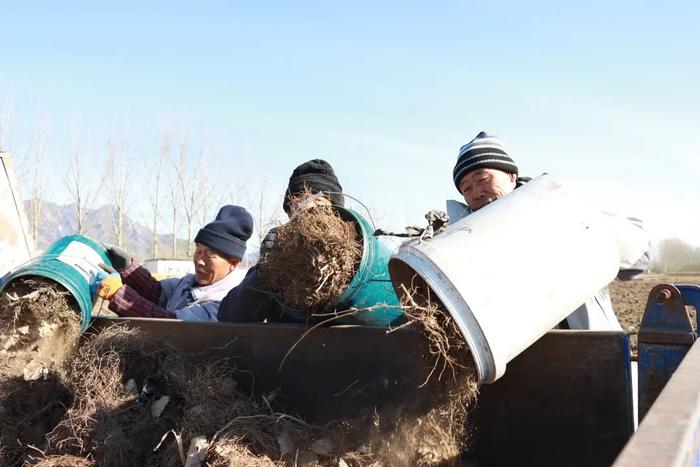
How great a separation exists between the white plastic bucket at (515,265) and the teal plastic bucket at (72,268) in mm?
1744

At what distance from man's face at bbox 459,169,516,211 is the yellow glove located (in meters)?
1.89

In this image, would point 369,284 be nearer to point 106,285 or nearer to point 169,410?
point 169,410

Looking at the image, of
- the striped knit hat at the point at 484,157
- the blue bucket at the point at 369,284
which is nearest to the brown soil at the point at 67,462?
the blue bucket at the point at 369,284

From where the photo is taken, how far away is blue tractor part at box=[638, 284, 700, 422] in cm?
223

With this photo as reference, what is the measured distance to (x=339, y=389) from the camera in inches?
104

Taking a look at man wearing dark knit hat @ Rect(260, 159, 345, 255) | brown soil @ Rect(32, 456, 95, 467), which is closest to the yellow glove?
man wearing dark knit hat @ Rect(260, 159, 345, 255)

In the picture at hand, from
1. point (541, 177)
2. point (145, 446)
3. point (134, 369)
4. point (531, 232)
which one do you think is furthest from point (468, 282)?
point (134, 369)

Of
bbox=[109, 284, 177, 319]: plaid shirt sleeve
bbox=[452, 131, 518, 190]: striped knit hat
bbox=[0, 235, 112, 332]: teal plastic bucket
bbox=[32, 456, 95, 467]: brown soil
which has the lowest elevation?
bbox=[32, 456, 95, 467]: brown soil

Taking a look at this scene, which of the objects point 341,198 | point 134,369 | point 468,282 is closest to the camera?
point 468,282

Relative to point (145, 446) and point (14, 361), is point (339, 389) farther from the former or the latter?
point (14, 361)

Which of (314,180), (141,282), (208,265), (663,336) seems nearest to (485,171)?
(314,180)

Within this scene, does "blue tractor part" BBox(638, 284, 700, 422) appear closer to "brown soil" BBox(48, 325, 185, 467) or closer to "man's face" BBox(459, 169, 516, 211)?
"man's face" BBox(459, 169, 516, 211)

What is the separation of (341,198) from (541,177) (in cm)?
125

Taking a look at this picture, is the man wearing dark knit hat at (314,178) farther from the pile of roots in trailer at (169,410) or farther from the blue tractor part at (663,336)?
the blue tractor part at (663,336)
